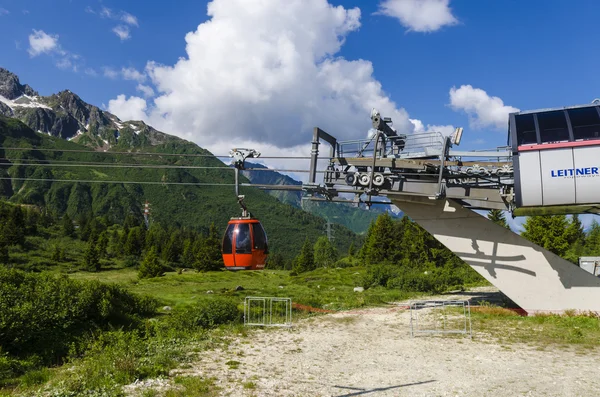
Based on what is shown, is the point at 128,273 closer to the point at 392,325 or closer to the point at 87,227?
the point at 87,227

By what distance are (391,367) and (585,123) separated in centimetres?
1210

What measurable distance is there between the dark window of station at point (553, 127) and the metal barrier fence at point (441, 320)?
7.54 meters

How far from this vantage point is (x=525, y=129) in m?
17.3

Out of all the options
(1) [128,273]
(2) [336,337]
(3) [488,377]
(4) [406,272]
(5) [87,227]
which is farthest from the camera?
(5) [87,227]

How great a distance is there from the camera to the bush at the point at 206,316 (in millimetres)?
19672

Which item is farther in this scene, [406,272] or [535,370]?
[406,272]

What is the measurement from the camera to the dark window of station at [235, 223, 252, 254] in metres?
12.5

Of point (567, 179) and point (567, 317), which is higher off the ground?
point (567, 179)

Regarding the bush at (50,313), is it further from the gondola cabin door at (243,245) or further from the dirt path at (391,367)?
the gondola cabin door at (243,245)

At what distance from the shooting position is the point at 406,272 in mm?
44875

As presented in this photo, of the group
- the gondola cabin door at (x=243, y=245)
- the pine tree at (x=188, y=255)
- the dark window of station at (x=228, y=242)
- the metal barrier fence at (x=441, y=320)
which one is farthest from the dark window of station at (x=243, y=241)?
the pine tree at (x=188, y=255)

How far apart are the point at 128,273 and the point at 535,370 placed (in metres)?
85.3

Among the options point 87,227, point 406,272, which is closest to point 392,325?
point 406,272

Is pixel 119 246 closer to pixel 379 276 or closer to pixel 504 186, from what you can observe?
pixel 379 276
